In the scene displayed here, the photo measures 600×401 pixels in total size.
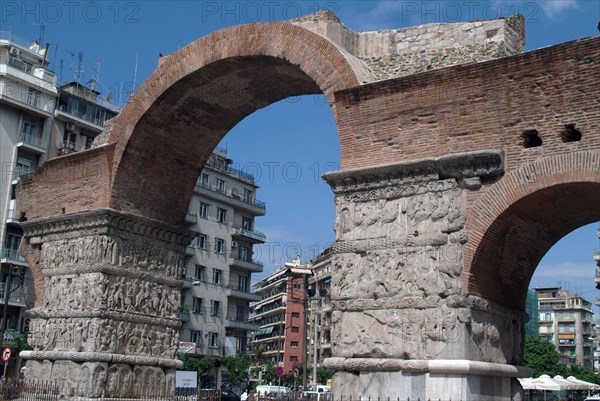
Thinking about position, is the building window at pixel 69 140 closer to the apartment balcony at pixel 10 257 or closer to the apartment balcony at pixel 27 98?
the apartment balcony at pixel 27 98

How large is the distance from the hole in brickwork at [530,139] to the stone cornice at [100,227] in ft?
24.1

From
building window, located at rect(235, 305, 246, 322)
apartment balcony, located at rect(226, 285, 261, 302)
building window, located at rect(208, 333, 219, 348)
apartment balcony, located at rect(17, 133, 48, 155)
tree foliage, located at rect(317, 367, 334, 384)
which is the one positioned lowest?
tree foliage, located at rect(317, 367, 334, 384)

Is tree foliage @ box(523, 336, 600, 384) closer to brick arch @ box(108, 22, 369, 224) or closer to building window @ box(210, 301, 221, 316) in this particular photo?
building window @ box(210, 301, 221, 316)

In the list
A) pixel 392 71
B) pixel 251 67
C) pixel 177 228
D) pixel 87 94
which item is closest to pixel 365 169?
pixel 392 71

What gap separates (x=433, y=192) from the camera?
30.3ft

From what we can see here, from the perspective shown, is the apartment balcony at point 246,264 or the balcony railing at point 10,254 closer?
the balcony railing at point 10,254

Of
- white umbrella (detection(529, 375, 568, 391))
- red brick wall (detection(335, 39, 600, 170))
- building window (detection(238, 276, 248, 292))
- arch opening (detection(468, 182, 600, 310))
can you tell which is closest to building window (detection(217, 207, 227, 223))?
building window (detection(238, 276, 248, 292))

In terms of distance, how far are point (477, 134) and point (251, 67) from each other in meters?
4.55

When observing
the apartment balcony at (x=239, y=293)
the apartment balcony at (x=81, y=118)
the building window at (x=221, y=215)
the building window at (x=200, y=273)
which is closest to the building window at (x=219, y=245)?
the building window at (x=221, y=215)

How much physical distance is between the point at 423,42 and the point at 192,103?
4578mm

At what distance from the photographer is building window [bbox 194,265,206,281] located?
118ft

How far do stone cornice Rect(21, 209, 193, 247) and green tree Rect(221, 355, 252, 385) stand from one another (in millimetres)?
22549

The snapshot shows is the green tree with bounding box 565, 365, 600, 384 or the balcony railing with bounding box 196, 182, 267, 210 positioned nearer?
the balcony railing with bounding box 196, 182, 267, 210

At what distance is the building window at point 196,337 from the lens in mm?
35406
